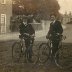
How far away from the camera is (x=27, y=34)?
253 inches

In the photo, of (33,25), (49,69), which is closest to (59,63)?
(49,69)

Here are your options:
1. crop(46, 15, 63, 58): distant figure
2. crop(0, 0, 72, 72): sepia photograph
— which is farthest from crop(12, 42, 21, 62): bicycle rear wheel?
crop(46, 15, 63, 58): distant figure

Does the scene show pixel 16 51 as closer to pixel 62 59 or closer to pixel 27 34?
pixel 27 34

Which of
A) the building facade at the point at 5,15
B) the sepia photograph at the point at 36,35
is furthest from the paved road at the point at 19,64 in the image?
the building facade at the point at 5,15

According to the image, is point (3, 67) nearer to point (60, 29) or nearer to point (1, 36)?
point (1, 36)

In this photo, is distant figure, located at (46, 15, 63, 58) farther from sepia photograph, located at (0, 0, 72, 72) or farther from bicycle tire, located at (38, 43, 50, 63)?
bicycle tire, located at (38, 43, 50, 63)

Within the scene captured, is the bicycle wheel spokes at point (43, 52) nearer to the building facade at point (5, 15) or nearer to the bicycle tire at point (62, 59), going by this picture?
the bicycle tire at point (62, 59)

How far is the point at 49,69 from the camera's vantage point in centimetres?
632

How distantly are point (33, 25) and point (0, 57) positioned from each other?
1.79 feet

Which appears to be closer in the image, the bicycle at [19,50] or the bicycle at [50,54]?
the bicycle at [50,54]

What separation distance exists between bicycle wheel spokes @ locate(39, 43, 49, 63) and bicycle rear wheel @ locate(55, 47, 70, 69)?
14 cm

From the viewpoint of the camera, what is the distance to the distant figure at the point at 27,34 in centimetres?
640

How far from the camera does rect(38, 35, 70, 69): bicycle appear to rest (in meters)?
6.31

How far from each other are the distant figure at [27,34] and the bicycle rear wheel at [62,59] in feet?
1.07
